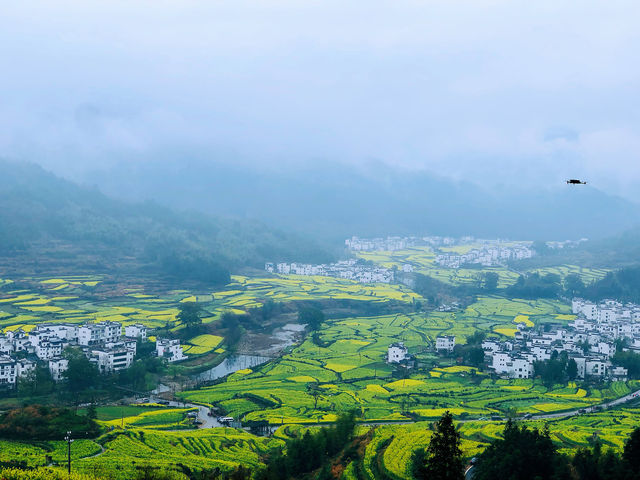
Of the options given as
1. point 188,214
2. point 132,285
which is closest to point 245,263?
point 132,285

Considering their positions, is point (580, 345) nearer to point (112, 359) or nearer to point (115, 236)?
point (112, 359)

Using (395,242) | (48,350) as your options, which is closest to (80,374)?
(48,350)

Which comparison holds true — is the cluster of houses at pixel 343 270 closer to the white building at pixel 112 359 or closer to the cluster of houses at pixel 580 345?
the cluster of houses at pixel 580 345

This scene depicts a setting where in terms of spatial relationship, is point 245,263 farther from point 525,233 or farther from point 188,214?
point 525,233

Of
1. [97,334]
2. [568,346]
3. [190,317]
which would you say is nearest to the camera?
[97,334]

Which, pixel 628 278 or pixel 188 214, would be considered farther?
pixel 188 214

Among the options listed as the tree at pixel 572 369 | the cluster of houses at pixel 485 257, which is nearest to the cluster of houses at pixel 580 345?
the tree at pixel 572 369

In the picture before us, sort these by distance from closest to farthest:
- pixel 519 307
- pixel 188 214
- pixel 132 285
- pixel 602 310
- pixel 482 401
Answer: pixel 482 401
pixel 602 310
pixel 519 307
pixel 132 285
pixel 188 214
